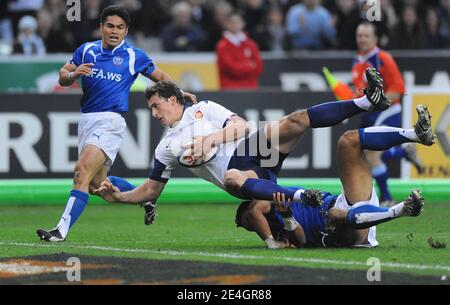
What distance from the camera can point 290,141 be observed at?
32.9 feet

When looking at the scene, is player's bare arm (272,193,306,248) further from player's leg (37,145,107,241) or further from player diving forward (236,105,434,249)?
player's leg (37,145,107,241)

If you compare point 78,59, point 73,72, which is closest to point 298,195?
point 73,72

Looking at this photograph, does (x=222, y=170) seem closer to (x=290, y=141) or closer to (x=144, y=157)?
(x=290, y=141)

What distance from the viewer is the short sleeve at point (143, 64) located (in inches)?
464

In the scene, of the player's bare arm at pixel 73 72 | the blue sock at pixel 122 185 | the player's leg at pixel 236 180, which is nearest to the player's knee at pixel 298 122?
the player's leg at pixel 236 180

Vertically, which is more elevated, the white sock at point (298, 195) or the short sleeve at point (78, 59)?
the short sleeve at point (78, 59)

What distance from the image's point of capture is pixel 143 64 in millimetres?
11805

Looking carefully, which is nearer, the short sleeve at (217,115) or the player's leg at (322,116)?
the player's leg at (322,116)

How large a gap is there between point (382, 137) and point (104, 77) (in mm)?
3178

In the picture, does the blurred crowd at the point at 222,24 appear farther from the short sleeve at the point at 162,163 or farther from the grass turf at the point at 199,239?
the short sleeve at the point at 162,163

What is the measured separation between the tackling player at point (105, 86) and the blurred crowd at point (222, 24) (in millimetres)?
8537

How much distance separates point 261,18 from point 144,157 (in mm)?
6471

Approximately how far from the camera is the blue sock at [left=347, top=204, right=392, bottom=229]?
9.33m
